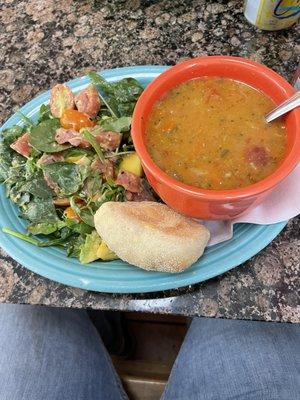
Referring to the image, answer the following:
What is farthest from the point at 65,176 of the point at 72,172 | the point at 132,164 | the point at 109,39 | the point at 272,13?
the point at 272,13

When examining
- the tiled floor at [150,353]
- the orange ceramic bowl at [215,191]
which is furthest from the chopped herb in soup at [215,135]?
the tiled floor at [150,353]

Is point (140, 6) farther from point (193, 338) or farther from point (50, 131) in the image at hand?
point (193, 338)

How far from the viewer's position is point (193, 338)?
1104mm

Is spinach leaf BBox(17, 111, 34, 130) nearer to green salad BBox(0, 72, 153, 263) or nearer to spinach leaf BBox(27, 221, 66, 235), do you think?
green salad BBox(0, 72, 153, 263)

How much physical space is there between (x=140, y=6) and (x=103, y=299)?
80 cm

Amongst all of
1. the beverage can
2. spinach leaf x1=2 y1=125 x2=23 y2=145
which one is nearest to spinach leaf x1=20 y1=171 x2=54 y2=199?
spinach leaf x1=2 y1=125 x2=23 y2=145

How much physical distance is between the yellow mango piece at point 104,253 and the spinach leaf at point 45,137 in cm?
20

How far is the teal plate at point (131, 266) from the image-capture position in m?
0.78

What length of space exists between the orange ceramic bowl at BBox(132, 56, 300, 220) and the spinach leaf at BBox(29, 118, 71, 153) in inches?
7.1

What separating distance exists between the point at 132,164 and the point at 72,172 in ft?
0.36

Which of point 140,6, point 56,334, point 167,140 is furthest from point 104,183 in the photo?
point 140,6

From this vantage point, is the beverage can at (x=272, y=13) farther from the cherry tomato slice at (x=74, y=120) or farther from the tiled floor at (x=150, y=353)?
the tiled floor at (x=150, y=353)

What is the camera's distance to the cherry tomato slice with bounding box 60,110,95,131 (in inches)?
35.4

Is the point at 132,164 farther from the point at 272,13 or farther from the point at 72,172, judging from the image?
the point at 272,13
